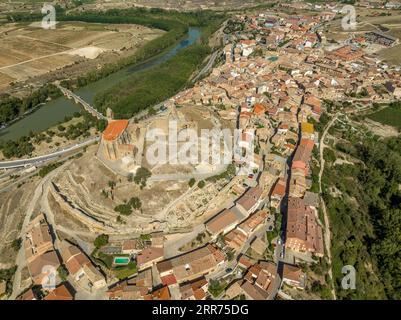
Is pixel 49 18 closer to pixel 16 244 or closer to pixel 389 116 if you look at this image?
pixel 16 244

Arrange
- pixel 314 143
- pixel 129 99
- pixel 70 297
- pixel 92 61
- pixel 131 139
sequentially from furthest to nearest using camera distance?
pixel 92 61
pixel 129 99
pixel 314 143
pixel 131 139
pixel 70 297

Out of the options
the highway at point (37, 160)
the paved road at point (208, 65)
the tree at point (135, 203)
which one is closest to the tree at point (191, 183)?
the tree at point (135, 203)

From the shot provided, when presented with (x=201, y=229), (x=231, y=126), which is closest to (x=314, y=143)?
(x=231, y=126)

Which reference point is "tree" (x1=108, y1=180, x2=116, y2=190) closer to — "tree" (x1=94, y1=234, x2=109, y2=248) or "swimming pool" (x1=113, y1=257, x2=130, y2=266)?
"tree" (x1=94, y1=234, x2=109, y2=248)

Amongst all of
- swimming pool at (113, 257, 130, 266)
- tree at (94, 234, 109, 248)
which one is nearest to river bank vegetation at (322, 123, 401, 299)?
swimming pool at (113, 257, 130, 266)

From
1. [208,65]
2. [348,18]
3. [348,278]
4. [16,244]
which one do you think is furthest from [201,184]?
[348,18]

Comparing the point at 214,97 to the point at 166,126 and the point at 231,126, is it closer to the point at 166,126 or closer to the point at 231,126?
the point at 231,126
